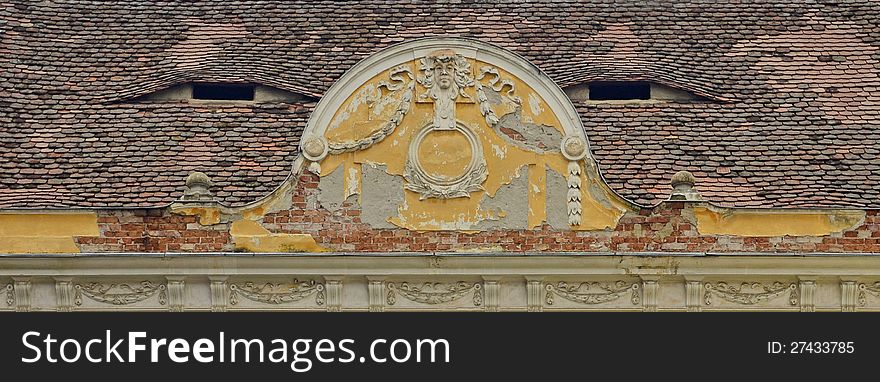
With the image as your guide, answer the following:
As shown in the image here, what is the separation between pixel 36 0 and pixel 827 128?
30.5 ft

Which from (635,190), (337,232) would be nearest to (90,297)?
(337,232)

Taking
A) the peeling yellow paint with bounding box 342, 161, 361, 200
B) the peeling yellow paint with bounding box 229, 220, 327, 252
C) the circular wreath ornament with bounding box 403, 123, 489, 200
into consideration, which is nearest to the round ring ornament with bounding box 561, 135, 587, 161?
the circular wreath ornament with bounding box 403, 123, 489, 200

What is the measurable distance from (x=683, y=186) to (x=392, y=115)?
2839 mm

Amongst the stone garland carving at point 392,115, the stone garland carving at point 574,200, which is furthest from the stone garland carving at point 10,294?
the stone garland carving at point 574,200

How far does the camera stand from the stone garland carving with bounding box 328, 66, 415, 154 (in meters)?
21.8

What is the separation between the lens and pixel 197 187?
71.4ft

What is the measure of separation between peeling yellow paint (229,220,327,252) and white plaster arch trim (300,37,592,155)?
0.91m

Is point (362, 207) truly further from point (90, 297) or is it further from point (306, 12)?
point (306, 12)

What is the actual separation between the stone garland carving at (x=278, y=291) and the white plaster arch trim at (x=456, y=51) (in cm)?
136

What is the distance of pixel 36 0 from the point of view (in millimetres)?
26734

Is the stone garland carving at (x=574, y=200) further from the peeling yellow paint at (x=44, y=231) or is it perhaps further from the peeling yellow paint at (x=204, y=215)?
the peeling yellow paint at (x=44, y=231)

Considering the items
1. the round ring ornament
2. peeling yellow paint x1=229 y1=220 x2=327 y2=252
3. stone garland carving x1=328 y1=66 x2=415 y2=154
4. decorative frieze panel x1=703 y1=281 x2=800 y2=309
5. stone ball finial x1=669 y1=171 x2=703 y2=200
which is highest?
stone garland carving x1=328 y1=66 x2=415 y2=154

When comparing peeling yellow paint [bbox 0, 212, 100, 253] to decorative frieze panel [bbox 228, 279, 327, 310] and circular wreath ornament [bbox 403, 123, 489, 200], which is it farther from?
circular wreath ornament [bbox 403, 123, 489, 200]

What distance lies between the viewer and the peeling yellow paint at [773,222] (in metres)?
21.7
